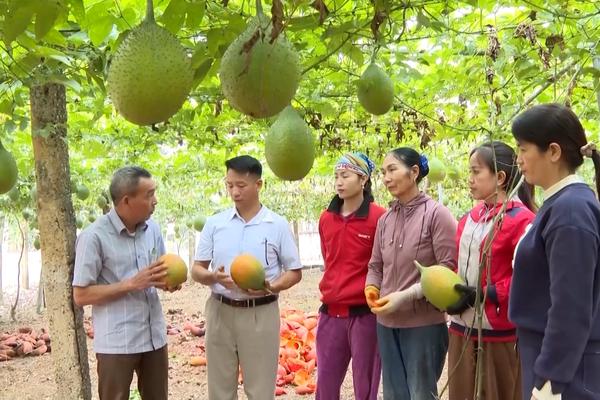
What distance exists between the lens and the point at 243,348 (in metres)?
3.83

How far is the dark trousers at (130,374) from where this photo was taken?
338 cm

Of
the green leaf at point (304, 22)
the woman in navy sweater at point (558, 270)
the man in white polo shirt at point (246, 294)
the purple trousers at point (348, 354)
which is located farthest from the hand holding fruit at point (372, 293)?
the green leaf at point (304, 22)

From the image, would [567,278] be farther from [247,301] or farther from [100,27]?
[247,301]

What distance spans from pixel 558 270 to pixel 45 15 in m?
1.73

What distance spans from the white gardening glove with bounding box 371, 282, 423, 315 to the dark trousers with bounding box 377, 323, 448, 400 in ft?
0.78

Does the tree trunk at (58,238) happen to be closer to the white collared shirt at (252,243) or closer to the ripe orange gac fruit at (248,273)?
the white collared shirt at (252,243)

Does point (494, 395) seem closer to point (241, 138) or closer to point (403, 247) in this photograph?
point (403, 247)

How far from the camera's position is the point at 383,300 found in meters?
3.33

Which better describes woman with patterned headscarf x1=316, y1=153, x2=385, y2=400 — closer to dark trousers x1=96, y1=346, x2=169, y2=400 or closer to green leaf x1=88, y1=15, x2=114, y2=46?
dark trousers x1=96, y1=346, x2=169, y2=400

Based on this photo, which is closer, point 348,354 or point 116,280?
point 116,280

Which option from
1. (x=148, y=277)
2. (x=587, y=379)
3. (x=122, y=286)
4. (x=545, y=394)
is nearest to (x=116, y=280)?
(x=122, y=286)

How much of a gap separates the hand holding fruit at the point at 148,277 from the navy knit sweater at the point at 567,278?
1945 mm

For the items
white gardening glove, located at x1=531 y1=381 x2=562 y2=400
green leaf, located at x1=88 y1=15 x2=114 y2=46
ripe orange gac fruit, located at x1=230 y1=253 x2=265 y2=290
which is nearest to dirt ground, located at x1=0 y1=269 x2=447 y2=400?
ripe orange gac fruit, located at x1=230 y1=253 x2=265 y2=290

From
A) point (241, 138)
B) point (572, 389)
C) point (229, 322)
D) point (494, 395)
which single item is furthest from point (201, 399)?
point (572, 389)
